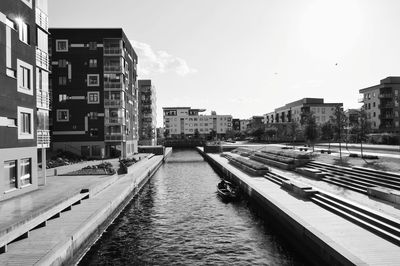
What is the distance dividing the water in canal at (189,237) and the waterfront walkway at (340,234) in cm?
165

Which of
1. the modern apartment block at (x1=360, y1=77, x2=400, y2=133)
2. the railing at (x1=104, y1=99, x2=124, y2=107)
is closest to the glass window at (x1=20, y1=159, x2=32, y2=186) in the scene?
the railing at (x1=104, y1=99, x2=124, y2=107)

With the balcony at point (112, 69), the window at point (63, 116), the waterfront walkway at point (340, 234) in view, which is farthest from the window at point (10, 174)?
the balcony at point (112, 69)

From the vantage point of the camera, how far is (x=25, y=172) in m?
24.6

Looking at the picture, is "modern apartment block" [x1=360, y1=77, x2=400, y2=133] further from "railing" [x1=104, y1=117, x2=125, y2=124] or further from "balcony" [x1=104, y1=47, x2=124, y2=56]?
"balcony" [x1=104, y1=47, x2=124, y2=56]

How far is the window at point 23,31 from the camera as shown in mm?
24034

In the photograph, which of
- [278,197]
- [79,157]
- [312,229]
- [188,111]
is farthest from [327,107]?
[312,229]

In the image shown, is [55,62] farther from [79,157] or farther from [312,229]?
[312,229]

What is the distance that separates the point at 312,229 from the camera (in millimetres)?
14492

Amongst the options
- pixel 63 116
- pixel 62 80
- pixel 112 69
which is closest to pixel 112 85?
pixel 112 69

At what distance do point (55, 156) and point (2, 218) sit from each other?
37727 millimetres

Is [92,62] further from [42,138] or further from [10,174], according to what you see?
[10,174]

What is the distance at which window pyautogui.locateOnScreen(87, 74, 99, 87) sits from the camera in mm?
58094

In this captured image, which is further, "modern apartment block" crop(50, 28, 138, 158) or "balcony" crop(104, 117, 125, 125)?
"balcony" crop(104, 117, 125, 125)

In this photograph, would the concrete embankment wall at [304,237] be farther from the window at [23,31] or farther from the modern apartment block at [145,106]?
the modern apartment block at [145,106]
